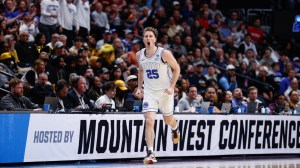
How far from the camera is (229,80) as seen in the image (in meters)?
26.8

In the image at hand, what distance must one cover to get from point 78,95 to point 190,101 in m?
3.39

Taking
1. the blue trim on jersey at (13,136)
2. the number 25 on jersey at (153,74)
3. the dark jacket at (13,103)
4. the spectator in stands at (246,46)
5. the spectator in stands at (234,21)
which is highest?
the spectator in stands at (234,21)

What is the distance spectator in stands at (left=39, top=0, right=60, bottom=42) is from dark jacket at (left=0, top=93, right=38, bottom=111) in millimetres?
6867

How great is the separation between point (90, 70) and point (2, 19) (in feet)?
10.0

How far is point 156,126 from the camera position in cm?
1861

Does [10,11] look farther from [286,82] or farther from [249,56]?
[249,56]

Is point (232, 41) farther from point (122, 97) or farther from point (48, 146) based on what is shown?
point (48, 146)

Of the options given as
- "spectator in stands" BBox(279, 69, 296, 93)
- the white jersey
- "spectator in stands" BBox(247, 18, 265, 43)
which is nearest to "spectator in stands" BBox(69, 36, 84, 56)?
the white jersey

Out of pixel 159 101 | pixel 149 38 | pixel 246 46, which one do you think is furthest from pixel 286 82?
pixel 149 38

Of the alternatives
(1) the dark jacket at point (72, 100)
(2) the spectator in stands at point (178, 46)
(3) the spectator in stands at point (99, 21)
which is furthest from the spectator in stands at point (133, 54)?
(1) the dark jacket at point (72, 100)

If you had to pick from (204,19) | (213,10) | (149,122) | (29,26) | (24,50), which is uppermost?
(213,10)

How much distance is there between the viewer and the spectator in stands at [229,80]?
86.8 feet

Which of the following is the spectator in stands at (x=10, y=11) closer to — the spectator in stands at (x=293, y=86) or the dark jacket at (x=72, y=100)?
the dark jacket at (x=72, y=100)

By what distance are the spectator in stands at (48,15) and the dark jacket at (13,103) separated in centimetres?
687
